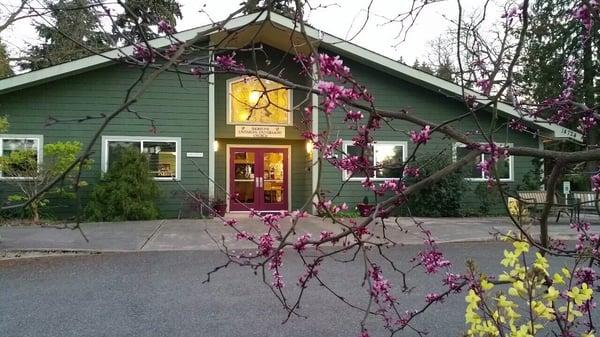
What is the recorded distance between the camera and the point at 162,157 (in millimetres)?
15570

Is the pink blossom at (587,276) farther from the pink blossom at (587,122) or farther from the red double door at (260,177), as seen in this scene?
the red double door at (260,177)

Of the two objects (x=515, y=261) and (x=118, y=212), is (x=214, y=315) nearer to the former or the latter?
(x=515, y=261)

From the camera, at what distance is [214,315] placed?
5387 mm

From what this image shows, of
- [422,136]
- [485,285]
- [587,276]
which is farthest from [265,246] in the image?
[587,276]

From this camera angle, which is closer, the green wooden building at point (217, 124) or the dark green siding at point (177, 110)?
the green wooden building at point (217, 124)

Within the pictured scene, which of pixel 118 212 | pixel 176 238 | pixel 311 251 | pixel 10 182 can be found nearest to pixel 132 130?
pixel 118 212

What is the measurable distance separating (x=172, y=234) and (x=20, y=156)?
531cm

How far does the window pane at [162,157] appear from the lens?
15.5 m

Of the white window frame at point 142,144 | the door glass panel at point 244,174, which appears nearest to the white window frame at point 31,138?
the white window frame at point 142,144

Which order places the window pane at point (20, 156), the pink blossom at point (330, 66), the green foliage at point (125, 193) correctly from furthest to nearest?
the green foliage at point (125, 193) < the window pane at point (20, 156) < the pink blossom at point (330, 66)

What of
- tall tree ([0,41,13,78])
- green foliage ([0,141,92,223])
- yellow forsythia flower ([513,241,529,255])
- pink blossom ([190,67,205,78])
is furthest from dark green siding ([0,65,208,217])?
yellow forsythia flower ([513,241,529,255])

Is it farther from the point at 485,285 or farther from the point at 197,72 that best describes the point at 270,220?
the point at 485,285

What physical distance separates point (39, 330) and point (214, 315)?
5.34 feet

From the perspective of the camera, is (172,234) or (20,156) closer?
(172,234)
